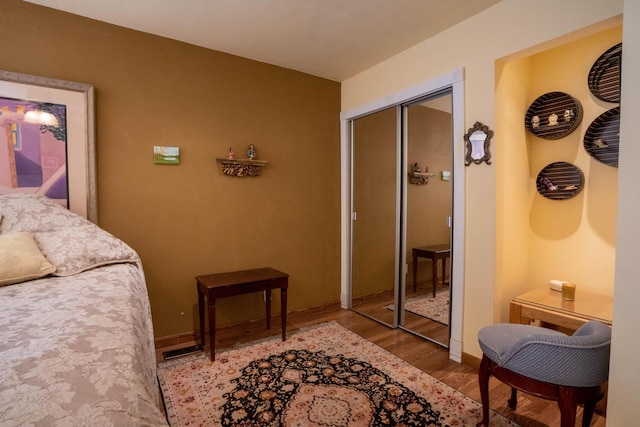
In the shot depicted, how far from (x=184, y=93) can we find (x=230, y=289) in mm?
1771

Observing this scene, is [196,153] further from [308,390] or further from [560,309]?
[560,309]

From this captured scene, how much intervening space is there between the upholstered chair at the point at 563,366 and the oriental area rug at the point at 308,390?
0.46 metres

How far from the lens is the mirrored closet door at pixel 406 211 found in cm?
284

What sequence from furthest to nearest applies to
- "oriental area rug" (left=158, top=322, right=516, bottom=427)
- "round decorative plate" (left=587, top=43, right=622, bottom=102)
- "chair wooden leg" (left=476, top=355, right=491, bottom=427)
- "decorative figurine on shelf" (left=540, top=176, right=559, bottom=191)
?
"decorative figurine on shelf" (left=540, top=176, right=559, bottom=191) < "round decorative plate" (left=587, top=43, right=622, bottom=102) < "oriental area rug" (left=158, top=322, right=516, bottom=427) < "chair wooden leg" (left=476, top=355, right=491, bottom=427)

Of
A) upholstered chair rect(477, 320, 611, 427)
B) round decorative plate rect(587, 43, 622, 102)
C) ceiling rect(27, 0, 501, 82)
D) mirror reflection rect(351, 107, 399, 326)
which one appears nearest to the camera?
upholstered chair rect(477, 320, 611, 427)

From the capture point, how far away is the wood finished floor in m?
1.89

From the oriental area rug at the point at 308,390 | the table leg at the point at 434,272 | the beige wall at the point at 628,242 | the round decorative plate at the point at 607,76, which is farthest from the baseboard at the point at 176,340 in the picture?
the round decorative plate at the point at 607,76

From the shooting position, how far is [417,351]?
267 cm

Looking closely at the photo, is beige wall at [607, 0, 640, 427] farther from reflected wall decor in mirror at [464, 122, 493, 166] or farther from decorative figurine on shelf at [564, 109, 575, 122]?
decorative figurine on shelf at [564, 109, 575, 122]

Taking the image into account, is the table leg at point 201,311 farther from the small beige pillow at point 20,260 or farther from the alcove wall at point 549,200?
the alcove wall at point 549,200

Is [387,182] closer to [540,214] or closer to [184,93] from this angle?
[540,214]

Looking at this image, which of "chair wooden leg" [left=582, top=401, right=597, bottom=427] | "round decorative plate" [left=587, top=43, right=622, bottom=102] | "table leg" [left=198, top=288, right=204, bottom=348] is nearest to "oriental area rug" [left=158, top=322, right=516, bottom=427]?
"table leg" [left=198, top=288, right=204, bottom=348]

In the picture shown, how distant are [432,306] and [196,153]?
2.68 meters

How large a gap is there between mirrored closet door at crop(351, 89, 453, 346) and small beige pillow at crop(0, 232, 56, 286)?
2.68 meters
